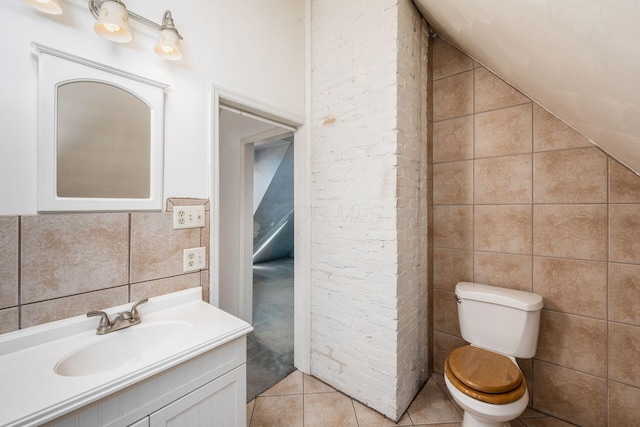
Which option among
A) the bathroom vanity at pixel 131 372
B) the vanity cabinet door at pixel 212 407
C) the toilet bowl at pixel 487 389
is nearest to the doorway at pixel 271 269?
the vanity cabinet door at pixel 212 407

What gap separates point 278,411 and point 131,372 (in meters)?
1.19

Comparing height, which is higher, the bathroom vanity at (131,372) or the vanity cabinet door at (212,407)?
the bathroom vanity at (131,372)

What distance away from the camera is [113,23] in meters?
0.98

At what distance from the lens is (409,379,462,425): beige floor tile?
1.55 metres

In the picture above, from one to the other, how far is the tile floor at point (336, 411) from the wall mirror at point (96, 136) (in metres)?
1.44

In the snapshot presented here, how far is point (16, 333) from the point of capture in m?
0.89

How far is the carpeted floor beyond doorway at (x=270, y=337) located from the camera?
6.37 feet

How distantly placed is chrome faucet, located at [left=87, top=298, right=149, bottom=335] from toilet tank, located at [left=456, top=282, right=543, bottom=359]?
71.5 inches

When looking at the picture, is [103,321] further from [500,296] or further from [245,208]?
[500,296]

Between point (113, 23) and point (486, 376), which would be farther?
point (486, 376)

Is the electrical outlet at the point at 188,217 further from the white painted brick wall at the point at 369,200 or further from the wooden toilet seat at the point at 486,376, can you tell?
the wooden toilet seat at the point at 486,376

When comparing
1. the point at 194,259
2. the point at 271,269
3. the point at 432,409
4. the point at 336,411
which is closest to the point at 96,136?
the point at 194,259

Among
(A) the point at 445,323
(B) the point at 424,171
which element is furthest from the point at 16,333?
(A) the point at 445,323

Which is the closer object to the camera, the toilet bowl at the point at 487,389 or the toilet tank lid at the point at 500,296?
the toilet bowl at the point at 487,389
